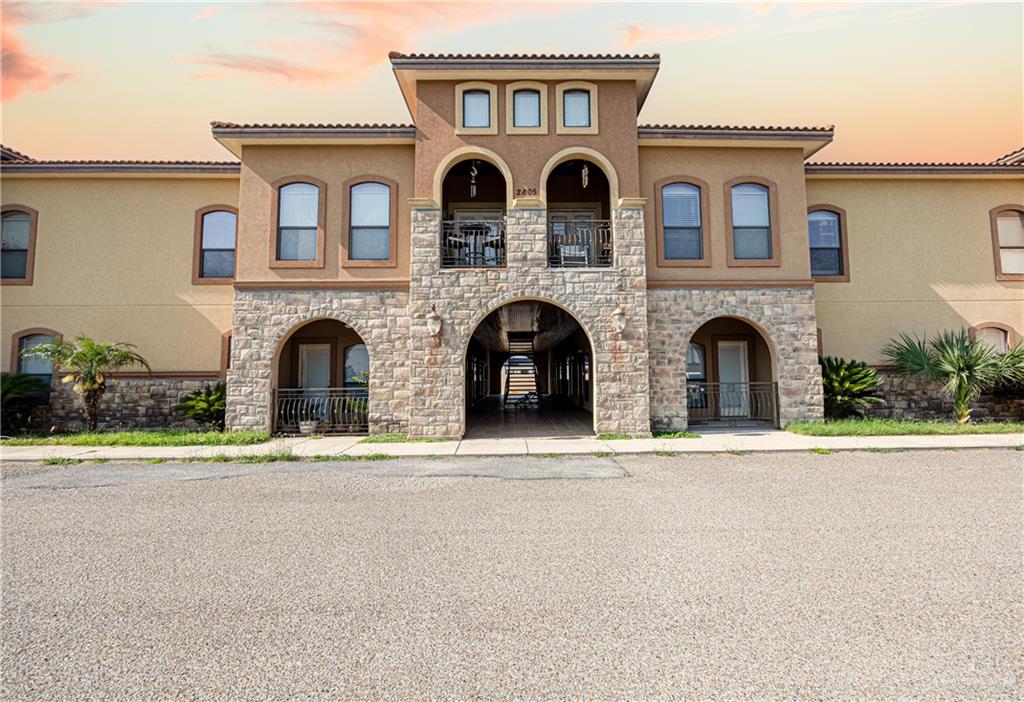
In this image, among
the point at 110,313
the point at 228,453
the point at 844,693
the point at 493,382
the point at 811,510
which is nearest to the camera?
the point at 844,693

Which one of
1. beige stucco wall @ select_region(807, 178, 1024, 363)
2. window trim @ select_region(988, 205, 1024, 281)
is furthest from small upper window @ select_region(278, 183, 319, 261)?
window trim @ select_region(988, 205, 1024, 281)

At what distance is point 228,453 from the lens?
33.9ft

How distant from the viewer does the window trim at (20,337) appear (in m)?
14.1

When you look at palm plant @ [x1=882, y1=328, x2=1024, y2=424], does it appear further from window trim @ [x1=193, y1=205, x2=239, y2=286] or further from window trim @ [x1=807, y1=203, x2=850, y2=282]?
window trim @ [x1=193, y1=205, x2=239, y2=286]

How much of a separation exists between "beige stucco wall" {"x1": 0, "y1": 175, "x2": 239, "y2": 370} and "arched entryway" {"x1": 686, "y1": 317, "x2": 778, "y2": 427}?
13816mm

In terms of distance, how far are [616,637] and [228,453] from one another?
966 cm

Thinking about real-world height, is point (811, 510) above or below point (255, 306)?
below

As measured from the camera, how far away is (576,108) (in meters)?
12.8

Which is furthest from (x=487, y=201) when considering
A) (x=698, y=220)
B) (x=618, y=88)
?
(x=698, y=220)

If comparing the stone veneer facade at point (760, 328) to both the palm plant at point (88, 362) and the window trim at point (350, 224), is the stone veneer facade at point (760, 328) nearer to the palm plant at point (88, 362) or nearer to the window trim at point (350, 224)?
the window trim at point (350, 224)

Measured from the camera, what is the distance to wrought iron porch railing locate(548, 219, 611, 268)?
1301cm

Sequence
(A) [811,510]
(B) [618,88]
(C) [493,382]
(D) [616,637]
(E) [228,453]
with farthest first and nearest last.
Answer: (C) [493,382] < (B) [618,88] < (E) [228,453] < (A) [811,510] < (D) [616,637]

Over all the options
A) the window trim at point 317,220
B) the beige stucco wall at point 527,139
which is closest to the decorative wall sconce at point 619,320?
the beige stucco wall at point 527,139

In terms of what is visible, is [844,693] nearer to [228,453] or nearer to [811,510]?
[811,510]
